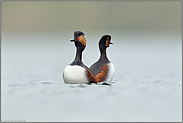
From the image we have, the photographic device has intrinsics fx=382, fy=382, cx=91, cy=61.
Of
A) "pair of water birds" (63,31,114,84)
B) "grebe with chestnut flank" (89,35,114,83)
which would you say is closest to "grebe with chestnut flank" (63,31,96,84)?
"pair of water birds" (63,31,114,84)

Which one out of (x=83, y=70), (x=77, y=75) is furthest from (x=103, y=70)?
(x=77, y=75)

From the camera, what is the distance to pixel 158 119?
9.67m

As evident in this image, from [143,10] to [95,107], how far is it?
61.1m

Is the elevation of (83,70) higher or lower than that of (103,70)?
lower

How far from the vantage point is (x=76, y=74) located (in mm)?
12812

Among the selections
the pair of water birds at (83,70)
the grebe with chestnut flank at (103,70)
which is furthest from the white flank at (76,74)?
the grebe with chestnut flank at (103,70)

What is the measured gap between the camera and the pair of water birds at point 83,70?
1285 cm

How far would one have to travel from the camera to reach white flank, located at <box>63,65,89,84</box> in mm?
12812

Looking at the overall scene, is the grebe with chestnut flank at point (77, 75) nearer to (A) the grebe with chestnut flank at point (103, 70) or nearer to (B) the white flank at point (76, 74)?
(B) the white flank at point (76, 74)

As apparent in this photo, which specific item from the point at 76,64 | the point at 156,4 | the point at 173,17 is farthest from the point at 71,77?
the point at 156,4

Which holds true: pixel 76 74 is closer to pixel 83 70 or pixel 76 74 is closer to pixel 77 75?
pixel 77 75

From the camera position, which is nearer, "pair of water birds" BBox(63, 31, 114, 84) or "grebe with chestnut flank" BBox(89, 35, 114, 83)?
"pair of water birds" BBox(63, 31, 114, 84)

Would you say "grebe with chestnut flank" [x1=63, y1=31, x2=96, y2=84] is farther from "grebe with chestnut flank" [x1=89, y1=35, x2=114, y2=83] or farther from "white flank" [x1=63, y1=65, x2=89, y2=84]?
"grebe with chestnut flank" [x1=89, y1=35, x2=114, y2=83]

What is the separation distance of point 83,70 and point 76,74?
0.27 meters
